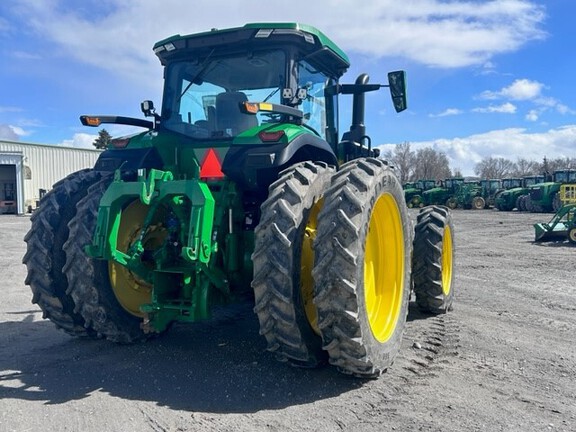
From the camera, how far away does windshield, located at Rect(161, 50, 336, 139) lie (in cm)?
466

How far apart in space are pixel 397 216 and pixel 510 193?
106ft

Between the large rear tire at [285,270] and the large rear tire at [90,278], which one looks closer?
the large rear tire at [285,270]

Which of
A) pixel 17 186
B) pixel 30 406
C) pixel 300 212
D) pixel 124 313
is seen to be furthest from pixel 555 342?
pixel 17 186

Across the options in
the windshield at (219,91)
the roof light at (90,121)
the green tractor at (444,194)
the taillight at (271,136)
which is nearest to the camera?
the taillight at (271,136)

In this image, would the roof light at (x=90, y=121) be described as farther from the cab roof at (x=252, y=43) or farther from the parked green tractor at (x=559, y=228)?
the parked green tractor at (x=559, y=228)

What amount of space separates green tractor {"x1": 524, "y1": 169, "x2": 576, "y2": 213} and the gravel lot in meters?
25.3

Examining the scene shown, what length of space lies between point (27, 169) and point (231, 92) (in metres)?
34.0

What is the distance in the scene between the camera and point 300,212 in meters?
3.60

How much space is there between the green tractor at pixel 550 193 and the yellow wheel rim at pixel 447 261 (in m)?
25.2

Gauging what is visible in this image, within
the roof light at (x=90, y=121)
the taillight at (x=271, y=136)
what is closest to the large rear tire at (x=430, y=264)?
the taillight at (x=271, y=136)

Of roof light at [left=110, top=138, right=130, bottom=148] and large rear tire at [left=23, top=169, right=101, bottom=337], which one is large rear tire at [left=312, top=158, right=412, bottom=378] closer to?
roof light at [left=110, top=138, right=130, bottom=148]

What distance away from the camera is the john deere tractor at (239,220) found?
3521 mm

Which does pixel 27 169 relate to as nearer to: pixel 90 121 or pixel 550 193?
pixel 550 193

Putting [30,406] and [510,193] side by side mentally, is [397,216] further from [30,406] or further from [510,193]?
[510,193]
